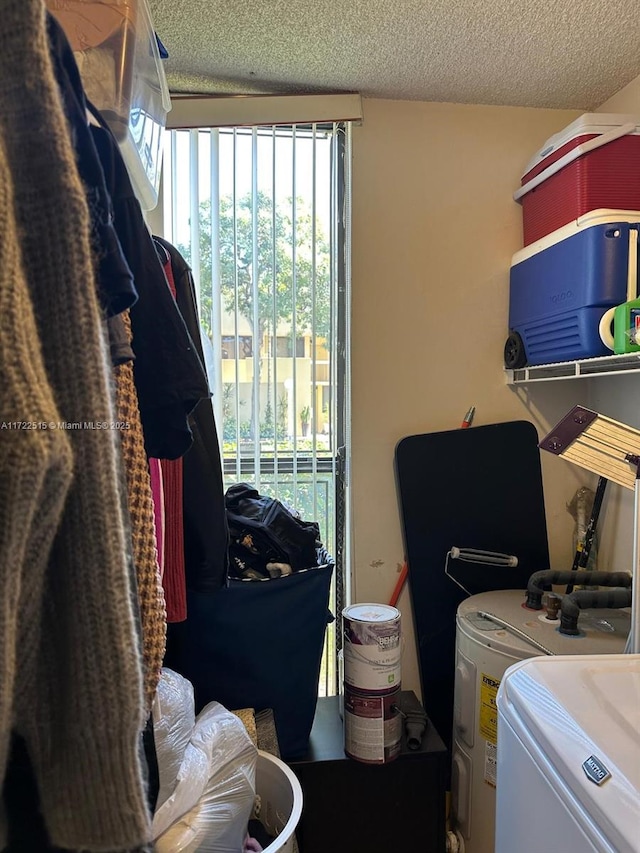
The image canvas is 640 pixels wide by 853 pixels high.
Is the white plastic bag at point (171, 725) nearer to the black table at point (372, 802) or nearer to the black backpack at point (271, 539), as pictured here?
the black backpack at point (271, 539)

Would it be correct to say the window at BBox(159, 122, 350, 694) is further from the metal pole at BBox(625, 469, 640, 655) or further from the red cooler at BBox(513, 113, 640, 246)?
the metal pole at BBox(625, 469, 640, 655)

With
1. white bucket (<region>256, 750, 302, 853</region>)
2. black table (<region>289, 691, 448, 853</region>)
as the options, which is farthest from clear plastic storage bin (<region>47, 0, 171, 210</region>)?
black table (<region>289, 691, 448, 853</region>)

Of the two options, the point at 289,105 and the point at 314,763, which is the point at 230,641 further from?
the point at 289,105

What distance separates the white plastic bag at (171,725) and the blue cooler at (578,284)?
4.26ft

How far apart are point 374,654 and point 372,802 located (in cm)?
41

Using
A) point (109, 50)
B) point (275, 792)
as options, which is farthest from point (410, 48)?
point (275, 792)

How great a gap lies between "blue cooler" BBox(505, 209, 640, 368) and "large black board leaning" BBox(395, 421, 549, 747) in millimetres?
358

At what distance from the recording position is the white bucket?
129cm

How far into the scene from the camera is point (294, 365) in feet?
5.82

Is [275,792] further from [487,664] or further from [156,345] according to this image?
[156,345]

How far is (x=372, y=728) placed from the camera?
1.46 meters

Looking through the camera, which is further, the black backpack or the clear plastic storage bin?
the black backpack

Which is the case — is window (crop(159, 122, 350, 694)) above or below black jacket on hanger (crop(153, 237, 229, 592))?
above

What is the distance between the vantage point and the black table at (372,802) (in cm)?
149
